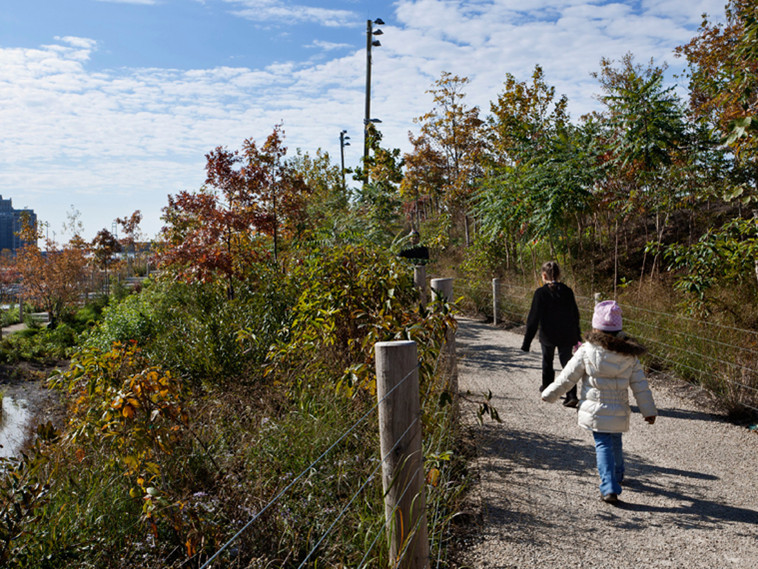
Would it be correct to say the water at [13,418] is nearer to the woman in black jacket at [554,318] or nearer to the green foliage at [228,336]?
the green foliage at [228,336]

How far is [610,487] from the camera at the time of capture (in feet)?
13.6

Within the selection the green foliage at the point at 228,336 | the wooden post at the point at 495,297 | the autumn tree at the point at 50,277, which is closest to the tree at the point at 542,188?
the wooden post at the point at 495,297

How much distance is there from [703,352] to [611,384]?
3.64 metres

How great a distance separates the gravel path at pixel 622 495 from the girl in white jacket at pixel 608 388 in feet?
1.00

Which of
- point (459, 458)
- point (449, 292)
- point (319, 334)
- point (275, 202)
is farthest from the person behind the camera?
point (275, 202)

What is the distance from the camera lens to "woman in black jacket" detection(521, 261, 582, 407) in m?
6.71

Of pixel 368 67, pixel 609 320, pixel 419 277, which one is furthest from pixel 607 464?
pixel 368 67

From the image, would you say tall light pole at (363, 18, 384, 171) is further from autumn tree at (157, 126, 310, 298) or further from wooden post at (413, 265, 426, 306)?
wooden post at (413, 265, 426, 306)

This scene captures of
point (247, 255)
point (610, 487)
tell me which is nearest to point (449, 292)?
point (610, 487)

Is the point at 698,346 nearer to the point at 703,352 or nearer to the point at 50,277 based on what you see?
the point at 703,352

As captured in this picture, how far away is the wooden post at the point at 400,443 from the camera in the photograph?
8.50ft

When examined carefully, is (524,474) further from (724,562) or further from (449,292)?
(449,292)

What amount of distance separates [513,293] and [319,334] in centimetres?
977

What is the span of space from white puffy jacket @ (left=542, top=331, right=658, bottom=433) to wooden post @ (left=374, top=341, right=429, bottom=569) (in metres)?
2.12
